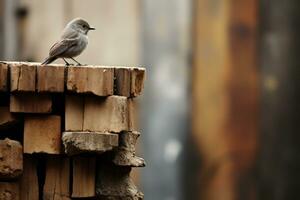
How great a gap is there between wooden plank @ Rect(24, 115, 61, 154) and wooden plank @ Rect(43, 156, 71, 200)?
0.06m

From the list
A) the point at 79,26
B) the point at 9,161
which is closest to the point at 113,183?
the point at 9,161

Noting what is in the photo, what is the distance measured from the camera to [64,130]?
411 centimetres

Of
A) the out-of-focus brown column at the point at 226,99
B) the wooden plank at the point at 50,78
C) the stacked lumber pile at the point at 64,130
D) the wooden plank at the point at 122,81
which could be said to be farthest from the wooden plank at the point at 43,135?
the out-of-focus brown column at the point at 226,99

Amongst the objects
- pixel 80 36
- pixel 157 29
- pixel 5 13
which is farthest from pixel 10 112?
pixel 5 13

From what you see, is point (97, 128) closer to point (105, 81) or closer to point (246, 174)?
point (105, 81)

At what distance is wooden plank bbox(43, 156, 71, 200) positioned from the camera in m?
4.13

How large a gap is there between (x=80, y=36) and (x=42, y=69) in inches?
33.3

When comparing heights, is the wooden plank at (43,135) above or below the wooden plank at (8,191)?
above

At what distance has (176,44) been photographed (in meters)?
8.68

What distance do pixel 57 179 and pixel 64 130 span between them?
159mm

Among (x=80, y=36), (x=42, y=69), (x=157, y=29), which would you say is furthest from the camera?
(x=157, y=29)

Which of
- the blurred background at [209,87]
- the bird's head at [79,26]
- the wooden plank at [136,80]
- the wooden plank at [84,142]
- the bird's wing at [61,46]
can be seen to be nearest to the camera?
the wooden plank at [84,142]

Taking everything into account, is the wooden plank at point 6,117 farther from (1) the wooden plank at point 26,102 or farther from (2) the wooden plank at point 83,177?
(2) the wooden plank at point 83,177

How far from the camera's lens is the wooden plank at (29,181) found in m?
4.14
